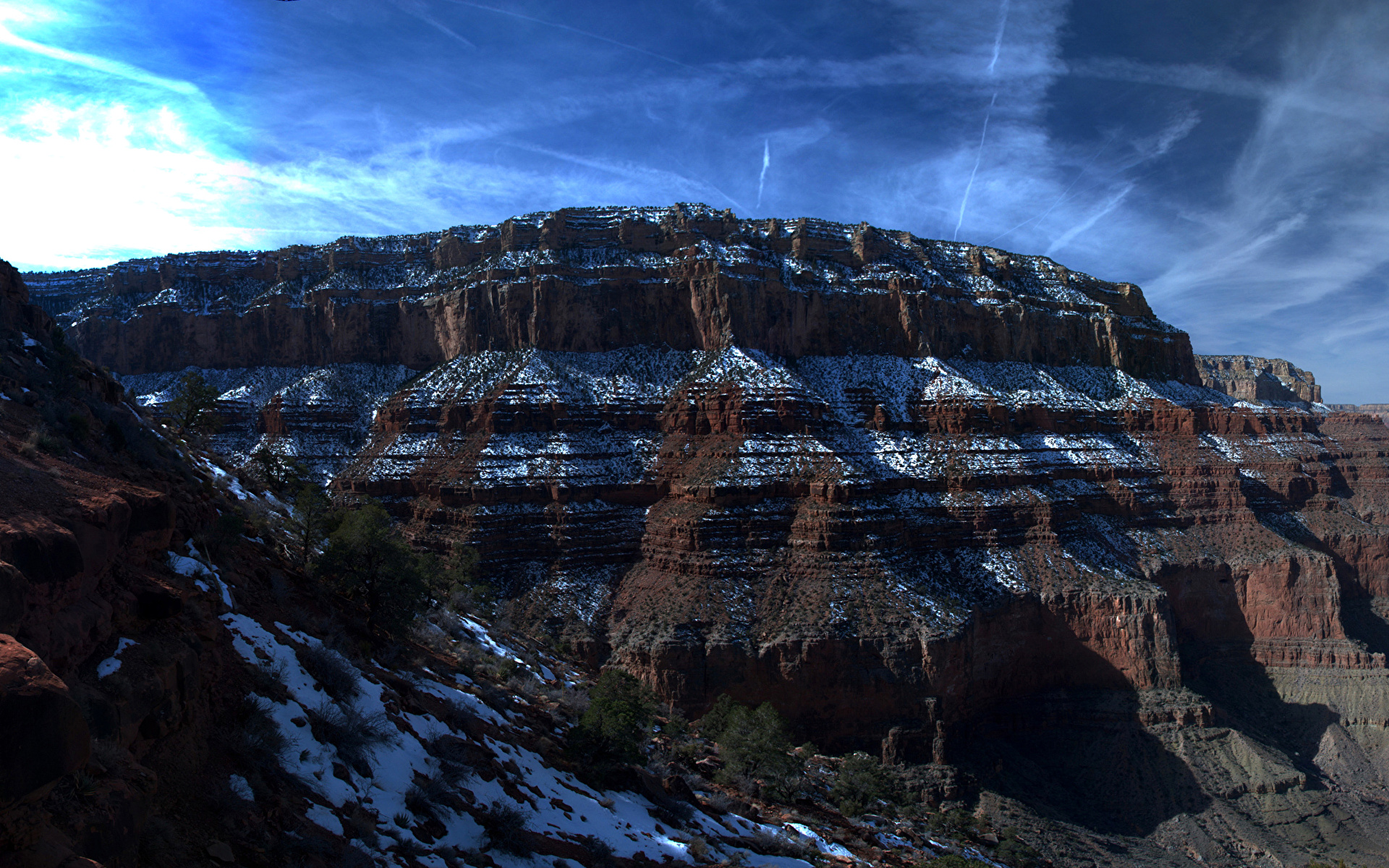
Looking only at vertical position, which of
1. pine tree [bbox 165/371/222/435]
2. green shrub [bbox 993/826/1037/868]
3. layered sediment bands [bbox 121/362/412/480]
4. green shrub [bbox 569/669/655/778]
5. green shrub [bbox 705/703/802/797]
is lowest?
green shrub [bbox 993/826/1037/868]

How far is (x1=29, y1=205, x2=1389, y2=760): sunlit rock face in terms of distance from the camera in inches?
2051

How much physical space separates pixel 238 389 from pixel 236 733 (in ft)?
280

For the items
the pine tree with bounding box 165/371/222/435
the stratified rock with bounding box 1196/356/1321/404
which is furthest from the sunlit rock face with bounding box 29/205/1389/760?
the stratified rock with bounding box 1196/356/1321/404

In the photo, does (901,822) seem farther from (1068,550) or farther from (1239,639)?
(1239,639)

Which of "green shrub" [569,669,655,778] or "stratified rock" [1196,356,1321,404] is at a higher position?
"stratified rock" [1196,356,1321,404]

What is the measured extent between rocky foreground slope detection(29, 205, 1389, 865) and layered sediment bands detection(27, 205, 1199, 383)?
42 cm

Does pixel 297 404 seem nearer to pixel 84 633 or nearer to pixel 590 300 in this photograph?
Answer: pixel 590 300

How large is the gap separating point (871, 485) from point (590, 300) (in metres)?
37.7

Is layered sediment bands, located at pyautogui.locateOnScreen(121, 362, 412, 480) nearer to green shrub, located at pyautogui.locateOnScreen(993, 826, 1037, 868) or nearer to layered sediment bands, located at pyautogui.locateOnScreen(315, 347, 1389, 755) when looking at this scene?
layered sediment bands, located at pyautogui.locateOnScreen(315, 347, 1389, 755)

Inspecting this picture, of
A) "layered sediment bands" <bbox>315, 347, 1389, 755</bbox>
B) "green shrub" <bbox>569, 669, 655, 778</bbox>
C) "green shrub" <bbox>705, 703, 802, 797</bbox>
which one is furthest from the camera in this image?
"layered sediment bands" <bbox>315, 347, 1389, 755</bbox>

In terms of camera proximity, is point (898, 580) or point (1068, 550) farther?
point (1068, 550)

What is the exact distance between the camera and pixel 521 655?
34031 mm

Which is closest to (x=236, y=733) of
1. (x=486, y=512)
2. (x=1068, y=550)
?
(x=486, y=512)

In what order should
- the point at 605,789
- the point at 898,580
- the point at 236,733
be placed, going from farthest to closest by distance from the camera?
the point at 898,580, the point at 605,789, the point at 236,733
